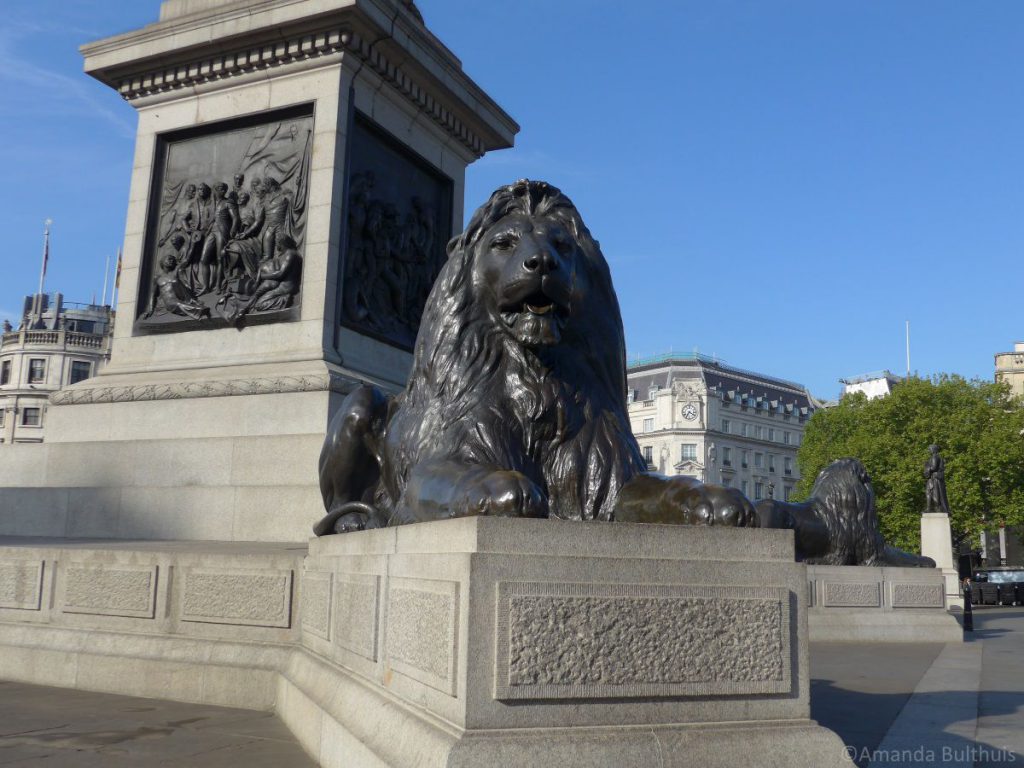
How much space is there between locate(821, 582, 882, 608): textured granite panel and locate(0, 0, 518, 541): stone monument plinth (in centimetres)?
628

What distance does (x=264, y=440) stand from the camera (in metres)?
8.86

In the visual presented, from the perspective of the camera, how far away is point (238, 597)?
19.6 ft

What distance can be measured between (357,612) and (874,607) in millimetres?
10171

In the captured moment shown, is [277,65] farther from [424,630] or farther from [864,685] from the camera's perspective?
[424,630]

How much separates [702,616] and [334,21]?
8.77 meters

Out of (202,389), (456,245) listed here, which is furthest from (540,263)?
(202,389)

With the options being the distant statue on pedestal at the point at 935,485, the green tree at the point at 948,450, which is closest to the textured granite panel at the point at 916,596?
the distant statue on pedestal at the point at 935,485

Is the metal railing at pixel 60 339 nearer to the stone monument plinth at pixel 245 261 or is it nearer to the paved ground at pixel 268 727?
the stone monument plinth at pixel 245 261

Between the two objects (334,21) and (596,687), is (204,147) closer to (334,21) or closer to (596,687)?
(334,21)

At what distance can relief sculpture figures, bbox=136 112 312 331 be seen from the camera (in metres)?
10.2

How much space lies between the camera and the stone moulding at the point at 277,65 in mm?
10250

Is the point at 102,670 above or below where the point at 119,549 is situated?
below

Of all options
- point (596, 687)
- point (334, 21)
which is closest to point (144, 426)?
point (334, 21)

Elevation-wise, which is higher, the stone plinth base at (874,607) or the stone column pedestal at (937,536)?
the stone column pedestal at (937,536)
